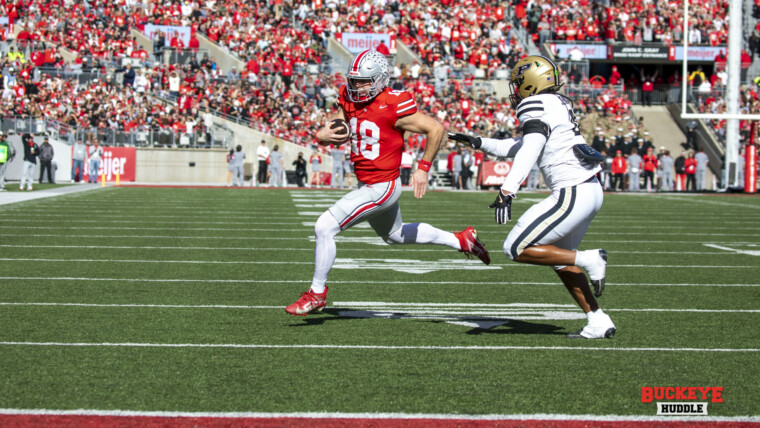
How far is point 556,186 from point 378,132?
4.09 feet

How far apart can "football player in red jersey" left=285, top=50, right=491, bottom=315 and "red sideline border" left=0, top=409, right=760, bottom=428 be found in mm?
2135

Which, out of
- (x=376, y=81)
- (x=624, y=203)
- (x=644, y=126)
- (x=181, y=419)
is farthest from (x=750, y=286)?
(x=644, y=126)

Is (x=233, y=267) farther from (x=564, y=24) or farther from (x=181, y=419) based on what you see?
(x=564, y=24)

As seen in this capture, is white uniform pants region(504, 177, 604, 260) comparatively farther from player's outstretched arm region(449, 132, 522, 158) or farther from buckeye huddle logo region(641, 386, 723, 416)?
buckeye huddle logo region(641, 386, 723, 416)

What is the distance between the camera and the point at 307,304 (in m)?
6.05

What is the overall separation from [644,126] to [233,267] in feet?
94.8

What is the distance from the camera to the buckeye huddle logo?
4145 millimetres

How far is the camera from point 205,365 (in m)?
4.85

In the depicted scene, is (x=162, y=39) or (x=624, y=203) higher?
(x=162, y=39)

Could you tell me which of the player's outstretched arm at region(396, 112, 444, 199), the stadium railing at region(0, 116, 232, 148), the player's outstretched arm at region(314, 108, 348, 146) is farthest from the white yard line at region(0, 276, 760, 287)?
the stadium railing at region(0, 116, 232, 148)

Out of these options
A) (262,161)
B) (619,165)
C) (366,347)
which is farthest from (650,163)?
(366,347)

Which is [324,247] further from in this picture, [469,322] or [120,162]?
[120,162]

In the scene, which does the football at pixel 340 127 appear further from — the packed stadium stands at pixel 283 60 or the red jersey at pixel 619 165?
the packed stadium stands at pixel 283 60

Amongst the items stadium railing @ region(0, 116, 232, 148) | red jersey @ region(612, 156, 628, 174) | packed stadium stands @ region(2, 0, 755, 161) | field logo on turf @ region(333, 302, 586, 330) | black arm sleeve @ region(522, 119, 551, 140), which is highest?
packed stadium stands @ region(2, 0, 755, 161)
